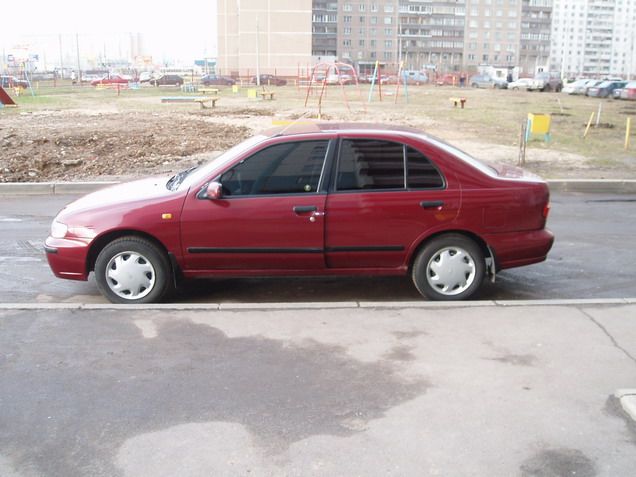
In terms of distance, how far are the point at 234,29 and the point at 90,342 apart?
327 ft

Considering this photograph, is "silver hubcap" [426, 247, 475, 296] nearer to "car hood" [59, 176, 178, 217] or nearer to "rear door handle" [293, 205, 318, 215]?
"rear door handle" [293, 205, 318, 215]

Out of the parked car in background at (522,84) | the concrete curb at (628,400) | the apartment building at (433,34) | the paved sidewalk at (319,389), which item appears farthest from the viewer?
the apartment building at (433,34)

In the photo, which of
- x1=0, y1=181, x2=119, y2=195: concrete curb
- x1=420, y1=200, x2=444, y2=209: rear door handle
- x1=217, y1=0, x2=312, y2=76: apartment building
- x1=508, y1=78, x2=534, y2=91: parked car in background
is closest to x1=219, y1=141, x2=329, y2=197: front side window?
x1=420, y1=200, x2=444, y2=209: rear door handle

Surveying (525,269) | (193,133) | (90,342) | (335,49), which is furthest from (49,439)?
(335,49)

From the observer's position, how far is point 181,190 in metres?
6.31

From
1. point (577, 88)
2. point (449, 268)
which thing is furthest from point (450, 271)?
Result: point (577, 88)

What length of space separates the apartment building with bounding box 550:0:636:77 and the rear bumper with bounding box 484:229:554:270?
201 m

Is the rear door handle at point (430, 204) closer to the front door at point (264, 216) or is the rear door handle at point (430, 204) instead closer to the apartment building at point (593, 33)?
the front door at point (264, 216)

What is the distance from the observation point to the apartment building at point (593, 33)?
194625 millimetres

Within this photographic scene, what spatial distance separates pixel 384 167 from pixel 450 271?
1059mm

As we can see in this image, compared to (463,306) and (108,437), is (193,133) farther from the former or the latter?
(108,437)

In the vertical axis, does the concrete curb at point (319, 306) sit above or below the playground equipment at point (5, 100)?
below

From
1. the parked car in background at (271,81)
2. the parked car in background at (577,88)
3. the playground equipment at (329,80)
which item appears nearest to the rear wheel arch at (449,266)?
the playground equipment at (329,80)

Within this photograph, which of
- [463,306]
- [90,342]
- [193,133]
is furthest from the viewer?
[193,133]
